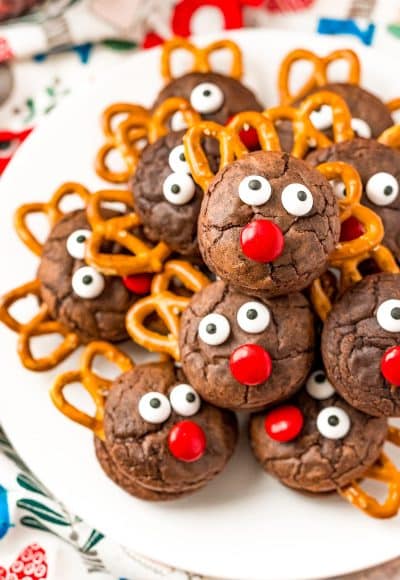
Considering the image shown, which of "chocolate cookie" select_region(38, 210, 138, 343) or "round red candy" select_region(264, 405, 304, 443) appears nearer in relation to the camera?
"round red candy" select_region(264, 405, 304, 443)

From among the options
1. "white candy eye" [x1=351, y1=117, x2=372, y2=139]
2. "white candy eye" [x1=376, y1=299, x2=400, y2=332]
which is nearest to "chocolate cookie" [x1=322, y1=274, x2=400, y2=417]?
"white candy eye" [x1=376, y1=299, x2=400, y2=332]

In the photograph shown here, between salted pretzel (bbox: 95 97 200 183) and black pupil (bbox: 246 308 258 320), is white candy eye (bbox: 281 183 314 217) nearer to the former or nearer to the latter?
black pupil (bbox: 246 308 258 320)

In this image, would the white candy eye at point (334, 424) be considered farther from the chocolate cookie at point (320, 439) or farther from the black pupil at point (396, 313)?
the black pupil at point (396, 313)

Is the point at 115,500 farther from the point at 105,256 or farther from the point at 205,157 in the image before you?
the point at 205,157

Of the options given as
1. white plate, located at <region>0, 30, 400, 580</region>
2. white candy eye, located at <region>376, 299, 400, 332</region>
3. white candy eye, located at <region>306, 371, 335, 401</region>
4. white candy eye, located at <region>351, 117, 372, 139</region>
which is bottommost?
white plate, located at <region>0, 30, 400, 580</region>

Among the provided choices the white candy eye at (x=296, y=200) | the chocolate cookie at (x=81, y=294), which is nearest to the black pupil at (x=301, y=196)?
the white candy eye at (x=296, y=200)

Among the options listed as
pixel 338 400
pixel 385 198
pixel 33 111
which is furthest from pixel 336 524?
pixel 33 111
